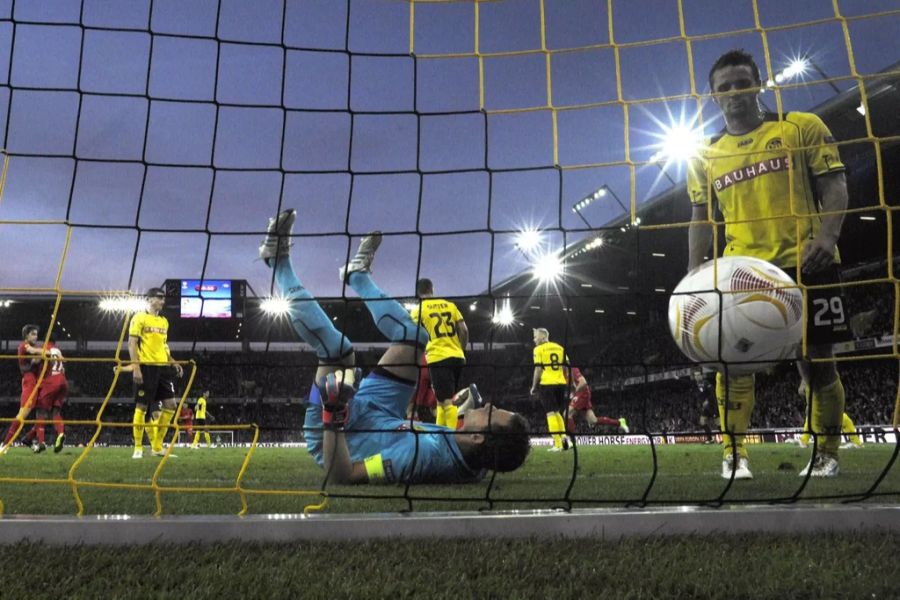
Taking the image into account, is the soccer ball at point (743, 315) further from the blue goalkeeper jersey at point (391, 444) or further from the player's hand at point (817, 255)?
the blue goalkeeper jersey at point (391, 444)

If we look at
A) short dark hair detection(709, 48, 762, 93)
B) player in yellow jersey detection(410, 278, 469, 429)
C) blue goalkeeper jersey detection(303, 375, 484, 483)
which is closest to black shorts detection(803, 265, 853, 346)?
short dark hair detection(709, 48, 762, 93)

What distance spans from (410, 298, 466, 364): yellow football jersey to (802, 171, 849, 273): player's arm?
147 inches

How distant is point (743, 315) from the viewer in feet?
9.93

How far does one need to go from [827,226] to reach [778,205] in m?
0.32

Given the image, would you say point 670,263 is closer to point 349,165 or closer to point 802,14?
point 349,165

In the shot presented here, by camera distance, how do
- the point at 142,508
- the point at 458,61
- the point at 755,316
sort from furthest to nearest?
the point at 458,61 → the point at 755,316 → the point at 142,508

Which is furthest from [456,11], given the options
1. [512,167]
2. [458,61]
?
[512,167]

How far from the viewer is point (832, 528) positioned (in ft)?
6.91

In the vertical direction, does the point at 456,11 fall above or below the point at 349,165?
above

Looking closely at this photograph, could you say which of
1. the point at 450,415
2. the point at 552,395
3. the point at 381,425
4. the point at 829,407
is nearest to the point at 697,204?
the point at 829,407

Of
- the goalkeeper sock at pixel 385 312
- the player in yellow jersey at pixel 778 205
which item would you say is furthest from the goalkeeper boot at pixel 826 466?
the goalkeeper sock at pixel 385 312

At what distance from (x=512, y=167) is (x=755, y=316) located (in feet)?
4.17

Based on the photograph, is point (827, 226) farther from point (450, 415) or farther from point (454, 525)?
point (450, 415)

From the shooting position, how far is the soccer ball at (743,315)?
300cm
